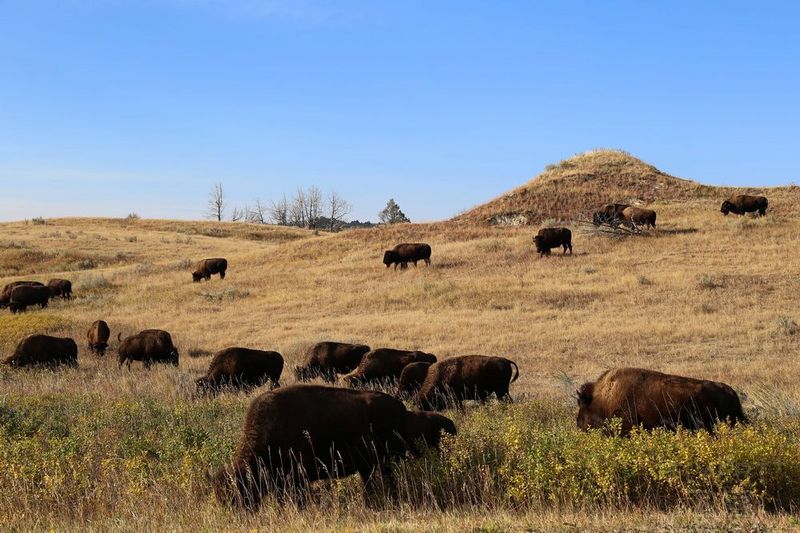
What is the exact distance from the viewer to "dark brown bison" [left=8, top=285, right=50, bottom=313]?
101 feet

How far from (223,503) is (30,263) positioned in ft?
161

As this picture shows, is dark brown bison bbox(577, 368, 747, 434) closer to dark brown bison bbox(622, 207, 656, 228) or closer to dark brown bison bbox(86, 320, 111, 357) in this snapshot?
dark brown bison bbox(86, 320, 111, 357)

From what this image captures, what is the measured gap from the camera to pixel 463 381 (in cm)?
1179

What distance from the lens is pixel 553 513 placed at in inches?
223

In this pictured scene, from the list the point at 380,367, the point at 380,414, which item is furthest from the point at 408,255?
the point at 380,414

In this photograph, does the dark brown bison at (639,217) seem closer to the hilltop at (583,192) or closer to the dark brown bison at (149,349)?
the hilltop at (583,192)

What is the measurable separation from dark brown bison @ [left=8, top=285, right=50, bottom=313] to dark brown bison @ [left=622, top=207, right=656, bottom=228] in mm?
30388

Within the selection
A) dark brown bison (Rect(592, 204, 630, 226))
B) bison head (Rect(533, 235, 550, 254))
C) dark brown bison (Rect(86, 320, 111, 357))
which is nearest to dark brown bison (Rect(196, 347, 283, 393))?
dark brown bison (Rect(86, 320, 111, 357))

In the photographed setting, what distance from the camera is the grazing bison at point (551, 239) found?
3575 cm

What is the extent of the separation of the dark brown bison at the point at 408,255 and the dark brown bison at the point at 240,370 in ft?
72.4

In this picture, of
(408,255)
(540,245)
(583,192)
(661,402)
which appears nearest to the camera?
(661,402)

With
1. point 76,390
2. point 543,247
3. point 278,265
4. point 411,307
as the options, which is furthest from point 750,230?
point 76,390

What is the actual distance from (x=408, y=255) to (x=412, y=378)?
24173 mm

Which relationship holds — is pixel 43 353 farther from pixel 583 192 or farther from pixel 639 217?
pixel 583 192
